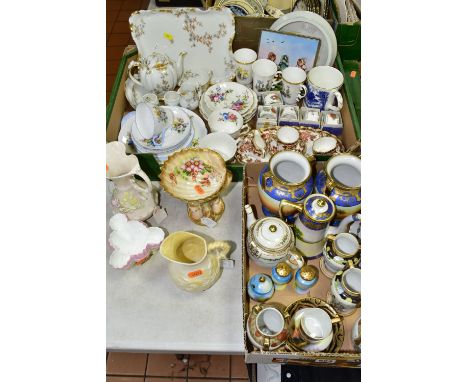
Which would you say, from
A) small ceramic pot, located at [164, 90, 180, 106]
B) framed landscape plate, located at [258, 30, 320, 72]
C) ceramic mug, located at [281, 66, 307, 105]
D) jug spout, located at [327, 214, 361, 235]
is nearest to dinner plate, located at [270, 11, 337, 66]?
framed landscape plate, located at [258, 30, 320, 72]

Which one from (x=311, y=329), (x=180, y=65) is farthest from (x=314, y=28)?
(x=311, y=329)

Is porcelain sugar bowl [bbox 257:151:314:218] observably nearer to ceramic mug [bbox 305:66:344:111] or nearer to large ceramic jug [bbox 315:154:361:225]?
large ceramic jug [bbox 315:154:361:225]

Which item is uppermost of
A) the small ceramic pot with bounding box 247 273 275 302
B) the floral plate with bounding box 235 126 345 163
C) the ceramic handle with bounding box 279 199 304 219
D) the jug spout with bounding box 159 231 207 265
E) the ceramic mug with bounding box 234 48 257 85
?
the ceramic mug with bounding box 234 48 257 85

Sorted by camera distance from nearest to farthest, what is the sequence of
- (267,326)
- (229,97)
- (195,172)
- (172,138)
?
(267,326), (195,172), (172,138), (229,97)

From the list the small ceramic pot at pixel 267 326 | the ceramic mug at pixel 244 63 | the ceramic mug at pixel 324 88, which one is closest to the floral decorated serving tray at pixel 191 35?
the ceramic mug at pixel 244 63

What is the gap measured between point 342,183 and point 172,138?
25.7 inches

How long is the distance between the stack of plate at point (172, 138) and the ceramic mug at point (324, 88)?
1.65ft

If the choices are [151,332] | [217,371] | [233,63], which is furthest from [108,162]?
[217,371]

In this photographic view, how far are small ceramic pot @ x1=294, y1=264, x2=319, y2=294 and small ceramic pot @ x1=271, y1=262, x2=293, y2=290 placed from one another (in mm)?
27

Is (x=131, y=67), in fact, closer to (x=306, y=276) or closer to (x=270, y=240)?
(x=270, y=240)

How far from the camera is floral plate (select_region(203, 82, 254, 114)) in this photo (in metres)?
1.62

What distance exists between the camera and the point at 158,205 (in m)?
1.39

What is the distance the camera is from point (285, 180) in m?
1.18

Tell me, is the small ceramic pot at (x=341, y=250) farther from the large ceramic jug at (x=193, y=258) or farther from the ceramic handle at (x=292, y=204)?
the large ceramic jug at (x=193, y=258)
